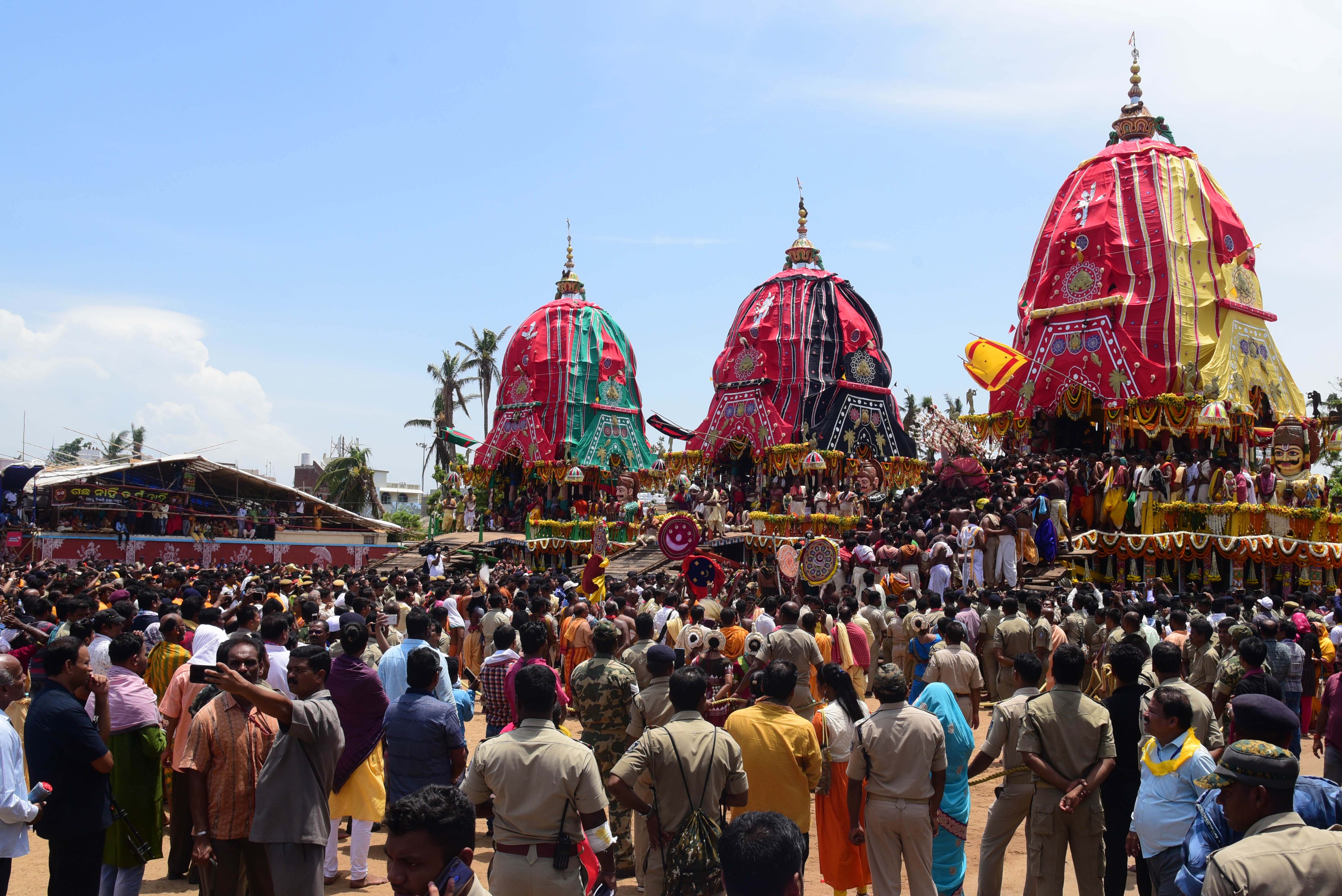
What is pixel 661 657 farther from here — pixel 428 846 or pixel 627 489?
pixel 627 489

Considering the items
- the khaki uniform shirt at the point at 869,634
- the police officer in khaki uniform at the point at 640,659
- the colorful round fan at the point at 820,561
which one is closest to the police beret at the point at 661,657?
the police officer in khaki uniform at the point at 640,659

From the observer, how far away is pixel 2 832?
4812 mm

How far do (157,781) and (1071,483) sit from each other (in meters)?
20.2

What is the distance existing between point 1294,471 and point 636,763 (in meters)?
19.4

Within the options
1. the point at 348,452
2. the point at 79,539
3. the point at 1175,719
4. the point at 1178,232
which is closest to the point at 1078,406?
the point at 1178,232

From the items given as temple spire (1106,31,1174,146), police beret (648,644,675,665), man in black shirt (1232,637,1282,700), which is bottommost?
man in black shirt (1232,637,1282,700)

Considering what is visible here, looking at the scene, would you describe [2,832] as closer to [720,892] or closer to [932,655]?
[720,892]

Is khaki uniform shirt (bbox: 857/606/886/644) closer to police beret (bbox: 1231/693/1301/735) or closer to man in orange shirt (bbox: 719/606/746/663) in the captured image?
man in orange shirt (bbox: 719/606/746/663)

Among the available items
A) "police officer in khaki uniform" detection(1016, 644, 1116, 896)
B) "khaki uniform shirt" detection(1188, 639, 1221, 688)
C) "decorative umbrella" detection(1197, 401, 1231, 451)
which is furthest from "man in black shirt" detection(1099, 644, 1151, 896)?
"decorative umbrella" detection(1197, 401, 1231, 451)

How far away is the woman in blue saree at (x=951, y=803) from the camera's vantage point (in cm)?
591

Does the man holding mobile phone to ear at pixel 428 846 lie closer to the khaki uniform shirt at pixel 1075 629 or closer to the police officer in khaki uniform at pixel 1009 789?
the police officer in khaki uniform at pixel 1009 789

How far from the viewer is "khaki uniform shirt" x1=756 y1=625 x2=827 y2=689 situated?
23.5 feet

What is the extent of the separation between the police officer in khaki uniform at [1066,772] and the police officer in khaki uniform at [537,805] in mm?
2444

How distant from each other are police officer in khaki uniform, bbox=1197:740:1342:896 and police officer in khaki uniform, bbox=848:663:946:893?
83.7 inches
